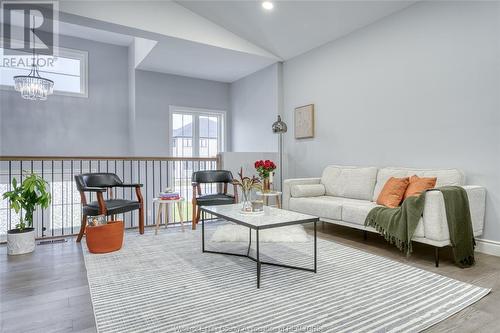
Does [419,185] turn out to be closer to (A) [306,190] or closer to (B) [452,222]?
A: (B) [452,222]

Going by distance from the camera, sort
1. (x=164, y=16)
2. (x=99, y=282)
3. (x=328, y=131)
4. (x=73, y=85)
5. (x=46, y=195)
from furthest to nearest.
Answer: (x=73, y=85) < (x=328, y=131) < (x=164, y=16) < (x=46, y=195) < (x=99, y=282)

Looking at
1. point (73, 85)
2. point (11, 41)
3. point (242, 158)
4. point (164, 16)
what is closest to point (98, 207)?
point (242, 158)

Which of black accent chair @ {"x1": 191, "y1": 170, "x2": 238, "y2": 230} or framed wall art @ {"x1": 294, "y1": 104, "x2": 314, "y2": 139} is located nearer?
black accent chair @ {"x1": 191, "y1": 170, "x2": 238, "y2": 230}

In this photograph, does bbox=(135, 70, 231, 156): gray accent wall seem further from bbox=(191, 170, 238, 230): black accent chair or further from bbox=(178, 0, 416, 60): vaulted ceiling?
bbox=(191, 170, 238, 230): black accent chair

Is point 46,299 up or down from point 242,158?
down

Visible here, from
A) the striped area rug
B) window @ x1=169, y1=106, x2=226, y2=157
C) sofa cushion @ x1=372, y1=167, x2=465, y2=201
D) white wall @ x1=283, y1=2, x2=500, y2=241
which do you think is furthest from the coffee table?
window @ x1=169, y1=106, x2=226, y2=157

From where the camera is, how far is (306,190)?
4430 millimetres

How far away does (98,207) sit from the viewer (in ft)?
11.5

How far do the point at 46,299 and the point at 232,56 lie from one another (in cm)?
464

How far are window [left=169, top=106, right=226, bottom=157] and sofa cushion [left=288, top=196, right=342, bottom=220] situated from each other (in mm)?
3513

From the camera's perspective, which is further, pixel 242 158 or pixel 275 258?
pixel 242 158

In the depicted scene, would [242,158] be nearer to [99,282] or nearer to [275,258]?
[275,258]

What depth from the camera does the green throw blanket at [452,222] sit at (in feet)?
9.02

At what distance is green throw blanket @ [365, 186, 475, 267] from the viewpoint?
275 centimetres
